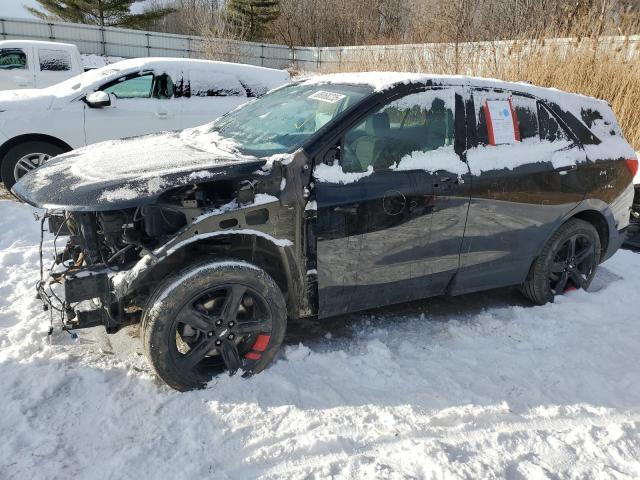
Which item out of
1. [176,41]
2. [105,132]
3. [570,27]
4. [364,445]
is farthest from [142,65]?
[176,41]

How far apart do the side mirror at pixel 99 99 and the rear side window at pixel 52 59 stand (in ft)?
21.0

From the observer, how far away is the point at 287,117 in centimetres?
358

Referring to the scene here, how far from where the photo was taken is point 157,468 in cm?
234

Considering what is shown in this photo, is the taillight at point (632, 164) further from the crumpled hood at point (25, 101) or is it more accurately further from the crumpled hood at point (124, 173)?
the crumpled hood at point (25, 101)

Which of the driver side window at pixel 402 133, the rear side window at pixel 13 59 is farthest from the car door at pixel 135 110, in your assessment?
the rear side window at pixel 13 59

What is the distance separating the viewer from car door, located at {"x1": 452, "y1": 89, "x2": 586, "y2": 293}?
354cm

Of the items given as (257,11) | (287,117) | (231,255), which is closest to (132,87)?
(287,117)

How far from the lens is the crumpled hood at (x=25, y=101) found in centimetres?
621

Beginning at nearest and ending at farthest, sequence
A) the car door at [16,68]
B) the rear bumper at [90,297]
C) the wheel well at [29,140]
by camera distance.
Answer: the rear bumper at [90,297] < the wheel well at [29,140] < the car door at [16,68]

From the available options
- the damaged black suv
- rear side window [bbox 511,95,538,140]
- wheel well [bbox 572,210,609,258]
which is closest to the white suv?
the damaged black suv

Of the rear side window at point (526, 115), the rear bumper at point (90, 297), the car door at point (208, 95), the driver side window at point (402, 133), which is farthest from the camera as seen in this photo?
the car door at point (208, 95)

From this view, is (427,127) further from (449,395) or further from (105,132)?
(105,132)

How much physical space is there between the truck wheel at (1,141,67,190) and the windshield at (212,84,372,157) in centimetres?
339

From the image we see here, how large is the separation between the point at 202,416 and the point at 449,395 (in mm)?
1426
